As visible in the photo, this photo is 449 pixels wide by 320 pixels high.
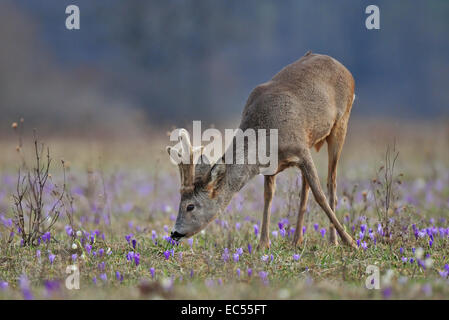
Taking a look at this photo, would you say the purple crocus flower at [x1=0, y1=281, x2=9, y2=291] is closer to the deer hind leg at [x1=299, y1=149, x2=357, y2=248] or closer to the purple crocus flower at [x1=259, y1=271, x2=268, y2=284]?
the purple crocus flower at [x1=259, y1=271, x2=268, y2=284]

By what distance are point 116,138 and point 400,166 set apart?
45.6 feet

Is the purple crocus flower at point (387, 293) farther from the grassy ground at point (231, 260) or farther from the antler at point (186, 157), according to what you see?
the antler at point (186, 157)

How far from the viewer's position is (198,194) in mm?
6266

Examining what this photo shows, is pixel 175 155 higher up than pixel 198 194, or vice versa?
pixel 175 155

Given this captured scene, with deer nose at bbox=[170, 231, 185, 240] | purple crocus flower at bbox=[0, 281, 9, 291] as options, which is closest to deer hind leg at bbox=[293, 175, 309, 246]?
deer nose at bbox=[170, 231, 185, 240]

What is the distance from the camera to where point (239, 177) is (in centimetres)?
633

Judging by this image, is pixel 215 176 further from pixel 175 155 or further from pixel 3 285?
pixel 3 285

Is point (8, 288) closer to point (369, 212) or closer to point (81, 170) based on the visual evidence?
point (369, 212)

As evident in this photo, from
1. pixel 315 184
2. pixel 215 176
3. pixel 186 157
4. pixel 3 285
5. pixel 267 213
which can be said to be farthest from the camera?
pixel 267 213

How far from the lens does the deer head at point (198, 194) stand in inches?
243

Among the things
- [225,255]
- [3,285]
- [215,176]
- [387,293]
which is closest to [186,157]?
[215,176]

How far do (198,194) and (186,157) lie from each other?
0.53 metres

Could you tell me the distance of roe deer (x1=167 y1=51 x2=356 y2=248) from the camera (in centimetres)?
623

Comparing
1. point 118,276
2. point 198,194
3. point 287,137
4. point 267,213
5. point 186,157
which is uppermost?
point 287,137
